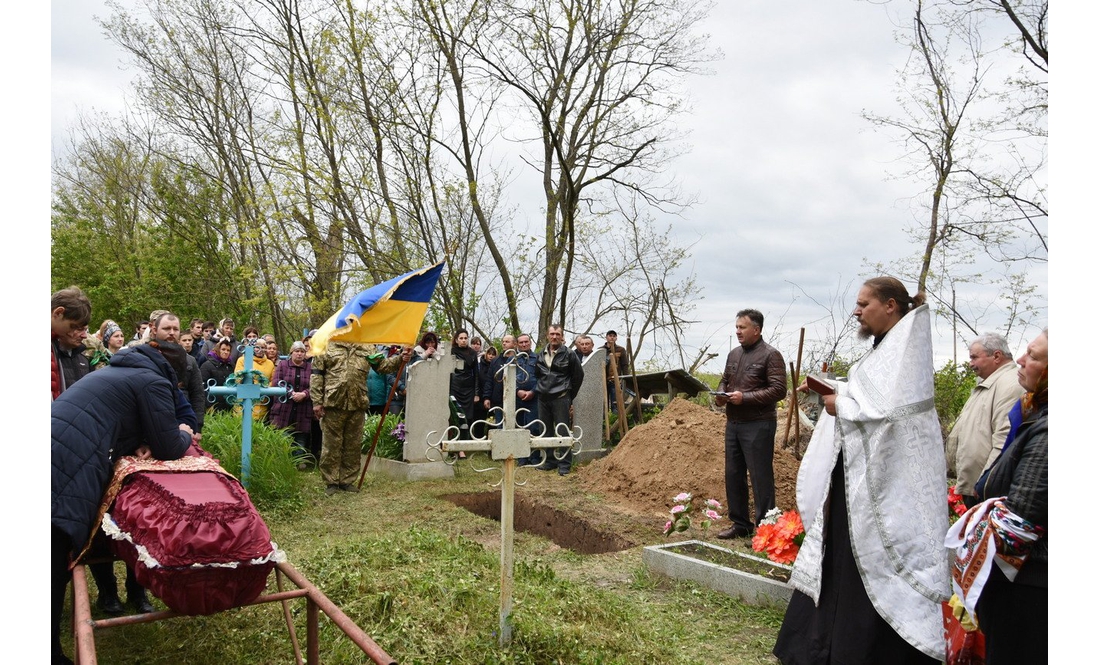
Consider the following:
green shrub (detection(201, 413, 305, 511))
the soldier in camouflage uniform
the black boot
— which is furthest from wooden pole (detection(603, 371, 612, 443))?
the black boot

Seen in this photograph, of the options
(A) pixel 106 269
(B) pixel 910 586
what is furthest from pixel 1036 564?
(A) pixel 106 269

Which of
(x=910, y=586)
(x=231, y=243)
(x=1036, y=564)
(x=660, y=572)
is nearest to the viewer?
(x=1036, y=564)

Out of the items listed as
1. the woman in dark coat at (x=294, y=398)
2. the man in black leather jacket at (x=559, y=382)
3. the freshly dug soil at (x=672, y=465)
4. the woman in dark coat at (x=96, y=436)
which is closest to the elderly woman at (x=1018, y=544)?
the woman in dark coat at (x=96, y=436)

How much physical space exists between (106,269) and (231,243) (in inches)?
175

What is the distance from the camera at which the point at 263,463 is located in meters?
8.27

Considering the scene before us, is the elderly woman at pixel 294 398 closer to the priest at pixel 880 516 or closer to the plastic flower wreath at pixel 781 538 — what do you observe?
the plastic flower wreath at pixel 781 538

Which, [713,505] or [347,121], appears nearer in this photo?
[713,505]

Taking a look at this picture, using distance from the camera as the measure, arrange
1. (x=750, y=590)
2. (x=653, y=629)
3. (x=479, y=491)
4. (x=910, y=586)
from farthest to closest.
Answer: (x=479, y=491)
(x=750, y=590)
(x=653, y=629)
(x=910, y=586)

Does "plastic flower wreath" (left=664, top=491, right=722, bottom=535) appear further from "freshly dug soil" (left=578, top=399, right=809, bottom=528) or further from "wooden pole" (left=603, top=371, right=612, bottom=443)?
"wooden pole" (left=603, top=371, right=612, bottom=443)

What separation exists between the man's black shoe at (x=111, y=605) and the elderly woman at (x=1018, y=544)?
4556mm

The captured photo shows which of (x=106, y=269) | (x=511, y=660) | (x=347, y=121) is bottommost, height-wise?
(x=511, y=660)

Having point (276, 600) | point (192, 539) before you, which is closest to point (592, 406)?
point (276, 600)

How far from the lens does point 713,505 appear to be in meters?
6.54

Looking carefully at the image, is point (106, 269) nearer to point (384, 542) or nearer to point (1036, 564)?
point (384, 542)
